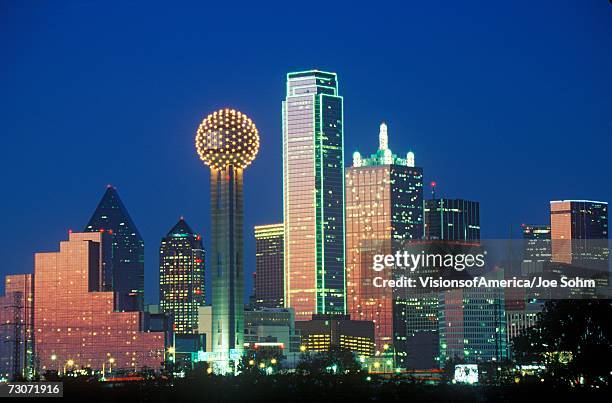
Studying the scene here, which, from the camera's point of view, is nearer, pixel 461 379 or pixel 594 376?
pixel 594 376

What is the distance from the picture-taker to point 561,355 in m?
124

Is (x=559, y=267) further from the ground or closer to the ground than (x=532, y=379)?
further from the ground

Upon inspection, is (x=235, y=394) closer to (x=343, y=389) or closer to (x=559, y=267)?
(x=343, y=389)

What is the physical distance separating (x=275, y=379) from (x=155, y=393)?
3068cm

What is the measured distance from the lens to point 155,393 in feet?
405

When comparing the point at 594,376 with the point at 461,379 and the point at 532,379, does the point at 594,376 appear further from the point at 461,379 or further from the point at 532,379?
the point at 461,379

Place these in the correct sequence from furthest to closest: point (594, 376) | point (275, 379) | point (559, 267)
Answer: point (559, 267) → point (275, 379) → point (594, 376)

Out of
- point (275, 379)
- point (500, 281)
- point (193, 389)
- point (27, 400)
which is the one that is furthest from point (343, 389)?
point (500, 281)

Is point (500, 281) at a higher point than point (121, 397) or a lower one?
higher

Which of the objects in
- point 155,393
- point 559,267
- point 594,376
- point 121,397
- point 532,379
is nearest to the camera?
point 594,376

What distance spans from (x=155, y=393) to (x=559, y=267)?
8137 centimetres

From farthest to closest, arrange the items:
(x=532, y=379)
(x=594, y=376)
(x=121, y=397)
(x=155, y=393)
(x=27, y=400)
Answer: (x=532, y=379) < (x=155, y=393) < (x=121, y=397) < (x=594, y=376) < (x=27, y=400)

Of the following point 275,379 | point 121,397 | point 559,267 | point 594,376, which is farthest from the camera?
point 559,267

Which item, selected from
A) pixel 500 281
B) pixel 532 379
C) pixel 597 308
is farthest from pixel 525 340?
pixel 500 281
